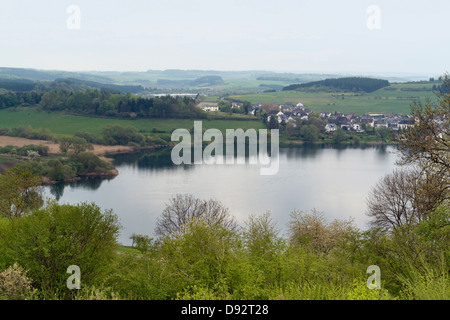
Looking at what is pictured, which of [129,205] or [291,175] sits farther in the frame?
[291,175]

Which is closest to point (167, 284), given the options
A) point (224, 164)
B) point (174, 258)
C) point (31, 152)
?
point (174, 258)

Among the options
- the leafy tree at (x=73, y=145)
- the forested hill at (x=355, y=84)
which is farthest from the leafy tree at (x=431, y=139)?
the forested hill at (x=355, y=84)

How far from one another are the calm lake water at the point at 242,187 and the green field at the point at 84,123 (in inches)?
814

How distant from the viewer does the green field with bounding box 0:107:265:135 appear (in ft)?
261

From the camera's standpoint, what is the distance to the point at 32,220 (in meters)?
13.0

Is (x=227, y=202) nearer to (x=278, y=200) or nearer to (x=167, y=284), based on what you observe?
(x=278, y=200)

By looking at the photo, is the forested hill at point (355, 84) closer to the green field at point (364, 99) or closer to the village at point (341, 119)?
the green field at point (364, 99)

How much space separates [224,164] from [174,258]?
45.0m

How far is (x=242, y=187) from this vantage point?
43250 mm

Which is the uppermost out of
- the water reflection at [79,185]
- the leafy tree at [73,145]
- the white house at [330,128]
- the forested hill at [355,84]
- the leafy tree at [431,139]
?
the forested hill at [355,84]

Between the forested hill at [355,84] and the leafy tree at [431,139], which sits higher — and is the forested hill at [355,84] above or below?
above

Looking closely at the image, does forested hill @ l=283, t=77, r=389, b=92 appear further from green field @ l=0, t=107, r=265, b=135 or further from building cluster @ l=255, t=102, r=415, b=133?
green field @ l=0, t=107, r=265, b=135

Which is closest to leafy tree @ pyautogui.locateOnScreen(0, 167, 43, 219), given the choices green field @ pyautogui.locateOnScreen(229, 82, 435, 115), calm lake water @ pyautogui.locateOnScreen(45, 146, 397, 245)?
calm lake water @ pyautogui.locateOnScreen(45, 146, 397, 245)

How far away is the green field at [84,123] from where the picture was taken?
79688 mm
